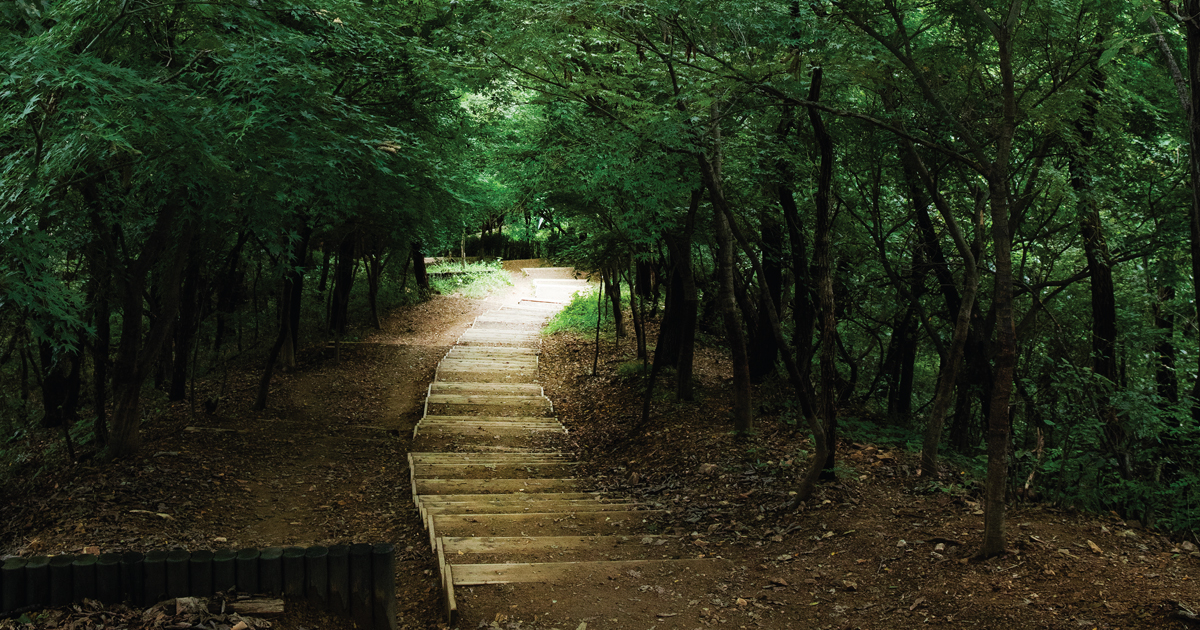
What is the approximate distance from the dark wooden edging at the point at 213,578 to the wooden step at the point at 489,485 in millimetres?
4058

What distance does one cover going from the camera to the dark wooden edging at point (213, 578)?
2.85 meters

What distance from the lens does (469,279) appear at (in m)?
26.7

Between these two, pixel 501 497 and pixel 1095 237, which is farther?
pixel 1095 237

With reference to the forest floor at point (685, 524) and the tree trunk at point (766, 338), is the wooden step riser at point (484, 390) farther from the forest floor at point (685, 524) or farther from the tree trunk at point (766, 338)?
the tree trunk at point (766, 338)

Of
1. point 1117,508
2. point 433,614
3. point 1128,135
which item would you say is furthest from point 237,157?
point 1128,135

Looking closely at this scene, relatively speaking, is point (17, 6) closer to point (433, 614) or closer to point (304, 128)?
point (304, 128)

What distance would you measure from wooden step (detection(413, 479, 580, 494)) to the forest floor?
34 centimetres

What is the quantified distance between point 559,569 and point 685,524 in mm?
1867

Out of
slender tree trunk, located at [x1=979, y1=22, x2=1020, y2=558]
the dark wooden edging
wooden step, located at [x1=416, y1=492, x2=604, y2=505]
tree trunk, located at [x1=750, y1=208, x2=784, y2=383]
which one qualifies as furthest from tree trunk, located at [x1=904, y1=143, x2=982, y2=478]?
the dark wooden edging

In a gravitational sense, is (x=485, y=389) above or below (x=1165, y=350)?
below

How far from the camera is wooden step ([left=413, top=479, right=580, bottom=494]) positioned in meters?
7.36

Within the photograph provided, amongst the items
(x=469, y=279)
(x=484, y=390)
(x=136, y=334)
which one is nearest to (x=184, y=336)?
(x=136, y=334)

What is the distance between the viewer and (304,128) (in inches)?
245

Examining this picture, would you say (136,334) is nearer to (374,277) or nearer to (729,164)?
(729,164)
